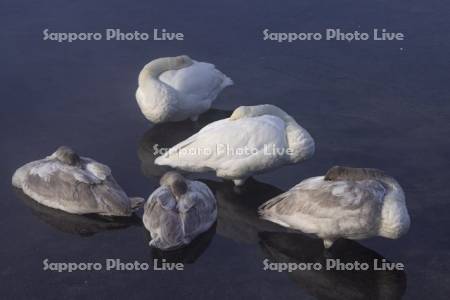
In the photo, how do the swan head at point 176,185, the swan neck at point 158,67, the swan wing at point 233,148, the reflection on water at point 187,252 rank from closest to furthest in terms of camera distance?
the reflection on water at point 187,252 < the swan head at point 176,185 < the swan wing at point 233,148 < the swan neck at point 158,67

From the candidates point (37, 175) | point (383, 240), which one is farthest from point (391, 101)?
point (37, 175)

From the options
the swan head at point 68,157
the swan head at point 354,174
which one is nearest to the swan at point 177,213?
the swan head at point 68,157

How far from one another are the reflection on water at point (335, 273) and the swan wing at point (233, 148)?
36.9 inches

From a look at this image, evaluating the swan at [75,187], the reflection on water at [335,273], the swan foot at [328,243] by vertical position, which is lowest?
the reflection on water at [335,273]

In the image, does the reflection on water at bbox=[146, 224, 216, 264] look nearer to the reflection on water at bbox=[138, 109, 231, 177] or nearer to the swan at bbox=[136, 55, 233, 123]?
the reflection on water at bbox=[138, 109, 231, 177]

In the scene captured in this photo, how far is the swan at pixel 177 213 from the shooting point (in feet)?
24.7

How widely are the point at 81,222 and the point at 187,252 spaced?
131cm

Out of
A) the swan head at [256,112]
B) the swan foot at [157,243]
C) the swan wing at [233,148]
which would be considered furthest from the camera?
the swan head at [256,112]

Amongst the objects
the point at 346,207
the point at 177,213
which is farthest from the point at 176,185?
the point at 346,207

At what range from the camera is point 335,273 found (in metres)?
7.42

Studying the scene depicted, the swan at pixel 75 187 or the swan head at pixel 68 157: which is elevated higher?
the swan head at pixel 68 157

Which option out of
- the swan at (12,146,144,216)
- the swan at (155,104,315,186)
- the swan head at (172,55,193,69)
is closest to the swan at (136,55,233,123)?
the swan head at (172,55,193,69)

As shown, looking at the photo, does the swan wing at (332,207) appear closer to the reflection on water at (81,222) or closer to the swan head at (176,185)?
the swan head at (176,185)

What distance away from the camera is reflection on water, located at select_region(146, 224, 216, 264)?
7609mm
